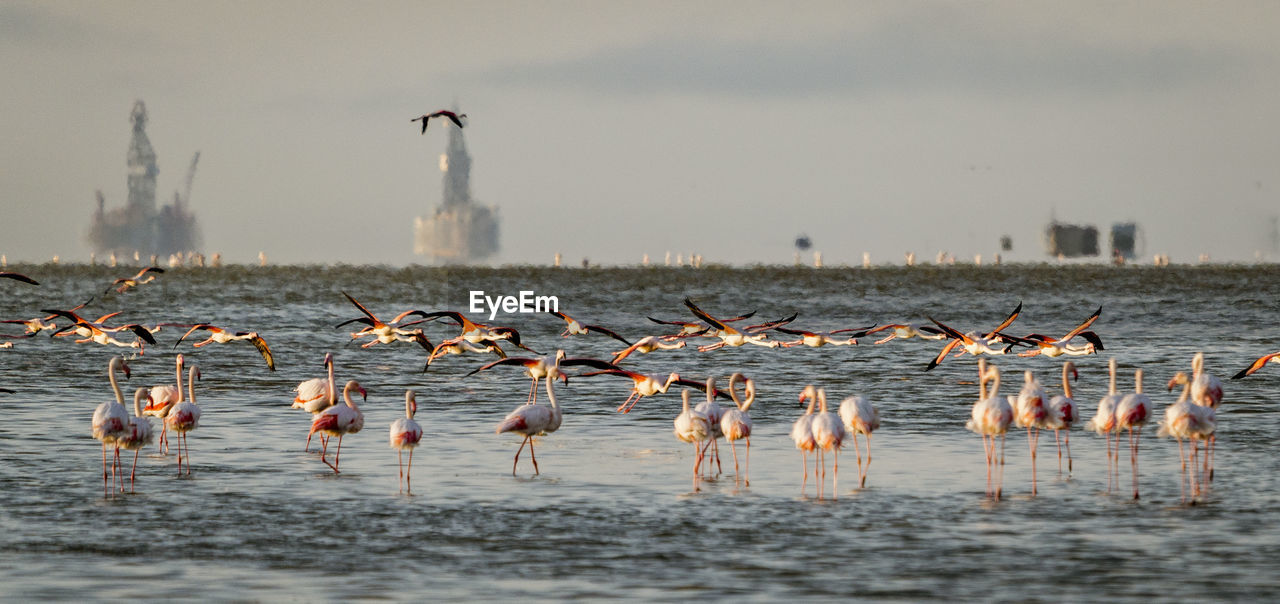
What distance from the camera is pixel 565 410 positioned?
26188 millimetres

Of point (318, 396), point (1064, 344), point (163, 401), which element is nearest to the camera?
point (163, 401)

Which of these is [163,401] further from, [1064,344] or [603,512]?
[1064,344]

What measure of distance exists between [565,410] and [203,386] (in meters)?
8.44

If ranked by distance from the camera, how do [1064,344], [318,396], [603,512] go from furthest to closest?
[1064,344] < [318,396] < [603,512]

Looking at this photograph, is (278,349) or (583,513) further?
(278,349)

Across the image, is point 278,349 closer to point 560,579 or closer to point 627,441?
point 627,441

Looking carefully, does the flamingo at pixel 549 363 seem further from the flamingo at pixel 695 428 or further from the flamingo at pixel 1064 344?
the flamingo at pixel 1064 344

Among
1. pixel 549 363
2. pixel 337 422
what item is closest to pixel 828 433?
pixel 337 422

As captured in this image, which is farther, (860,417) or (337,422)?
(337,422)

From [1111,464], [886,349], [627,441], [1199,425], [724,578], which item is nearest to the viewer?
[724,578]

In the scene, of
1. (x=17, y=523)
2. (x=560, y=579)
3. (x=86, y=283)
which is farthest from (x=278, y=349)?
(x=86, y=283)

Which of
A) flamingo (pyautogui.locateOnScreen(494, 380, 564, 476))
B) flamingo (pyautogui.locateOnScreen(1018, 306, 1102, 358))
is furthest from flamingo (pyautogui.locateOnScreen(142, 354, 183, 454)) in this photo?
flamingo (pyautogui.locateOnScreen(1018, 306, 1102, 358))

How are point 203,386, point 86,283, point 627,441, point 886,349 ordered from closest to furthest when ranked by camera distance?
point 627,441 < point 203,386 < point 886,349 < point 86,283

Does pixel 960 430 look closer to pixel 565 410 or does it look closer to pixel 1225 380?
pixel 565 410
